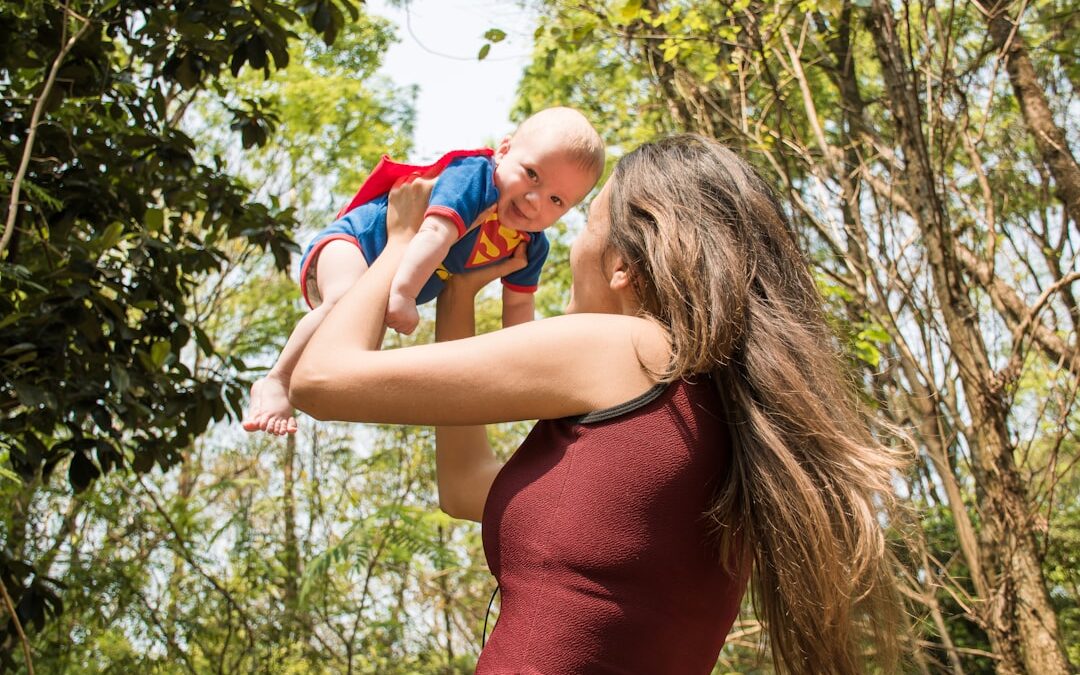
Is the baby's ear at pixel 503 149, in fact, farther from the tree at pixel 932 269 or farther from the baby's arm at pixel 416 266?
the tree at pixel 932 269

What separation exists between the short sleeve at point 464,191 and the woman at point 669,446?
14.3 inches

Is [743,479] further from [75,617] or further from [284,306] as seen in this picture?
[284,306]

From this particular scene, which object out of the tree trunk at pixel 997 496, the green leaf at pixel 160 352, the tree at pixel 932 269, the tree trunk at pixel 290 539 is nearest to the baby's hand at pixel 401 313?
the tree at pixel 932 269

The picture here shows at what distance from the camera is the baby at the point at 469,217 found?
67.7 inches

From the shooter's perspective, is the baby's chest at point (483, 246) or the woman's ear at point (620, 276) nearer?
the woman's ear at point (620, 276)

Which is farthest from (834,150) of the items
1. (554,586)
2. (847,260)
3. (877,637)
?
(554,586)

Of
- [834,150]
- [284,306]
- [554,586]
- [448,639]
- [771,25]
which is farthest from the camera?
[284,306]

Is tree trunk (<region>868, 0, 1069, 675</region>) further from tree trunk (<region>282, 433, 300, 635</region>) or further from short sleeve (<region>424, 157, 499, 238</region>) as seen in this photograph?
tree trunk (<region>282, 433, 300, 635</region>)

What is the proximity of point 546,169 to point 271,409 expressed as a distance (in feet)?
2.10

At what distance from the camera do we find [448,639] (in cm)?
726

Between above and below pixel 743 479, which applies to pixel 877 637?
below

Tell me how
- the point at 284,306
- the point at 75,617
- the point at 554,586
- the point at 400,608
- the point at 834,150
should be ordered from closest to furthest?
the point at 554,586 → the point at 834,150 → the point at 75,617 → the point at 400,608 → the point at 284,306

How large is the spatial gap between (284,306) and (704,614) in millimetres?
7700

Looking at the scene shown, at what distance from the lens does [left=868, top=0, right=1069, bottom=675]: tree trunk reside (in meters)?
3.13
